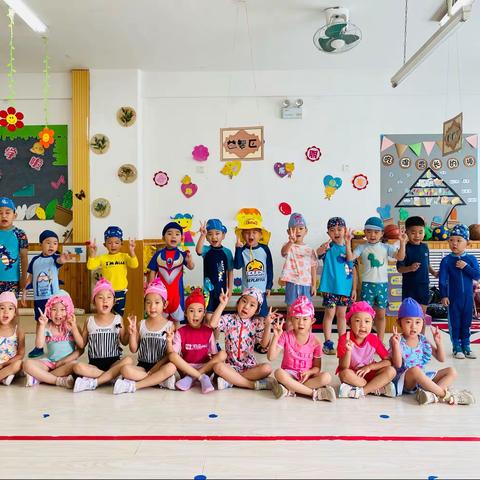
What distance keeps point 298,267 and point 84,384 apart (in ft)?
6.67

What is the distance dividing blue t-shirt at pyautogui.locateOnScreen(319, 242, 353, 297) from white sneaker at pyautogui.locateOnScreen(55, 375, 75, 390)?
87.0 inches

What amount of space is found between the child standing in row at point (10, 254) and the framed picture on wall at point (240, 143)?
1964mm

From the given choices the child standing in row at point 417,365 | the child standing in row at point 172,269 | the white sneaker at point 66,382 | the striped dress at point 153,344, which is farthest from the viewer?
the child standing in row at point 172,269

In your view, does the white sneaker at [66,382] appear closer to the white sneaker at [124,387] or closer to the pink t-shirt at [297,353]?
the white sneaker at [124,387]

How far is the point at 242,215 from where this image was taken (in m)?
4.17

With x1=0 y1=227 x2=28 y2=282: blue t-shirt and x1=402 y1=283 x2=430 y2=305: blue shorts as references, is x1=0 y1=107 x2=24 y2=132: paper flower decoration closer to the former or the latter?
x1=0 y1=227 x2=28 y2=282: blue t-shirt

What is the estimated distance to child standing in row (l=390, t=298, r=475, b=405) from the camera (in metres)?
2.80

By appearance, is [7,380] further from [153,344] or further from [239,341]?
[239,341]

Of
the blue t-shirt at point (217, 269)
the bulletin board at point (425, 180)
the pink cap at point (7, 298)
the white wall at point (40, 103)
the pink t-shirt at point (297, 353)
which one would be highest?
the white wall at point (40, 103)

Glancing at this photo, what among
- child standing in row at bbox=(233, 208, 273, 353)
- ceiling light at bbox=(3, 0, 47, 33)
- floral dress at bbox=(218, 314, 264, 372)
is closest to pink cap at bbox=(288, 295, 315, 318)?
floral dress at bbox=(218, 314, 264, 372)

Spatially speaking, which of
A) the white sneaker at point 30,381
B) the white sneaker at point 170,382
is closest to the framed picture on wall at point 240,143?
the white sneaker at point 170,382

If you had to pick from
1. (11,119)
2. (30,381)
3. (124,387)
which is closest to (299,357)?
(124,387)

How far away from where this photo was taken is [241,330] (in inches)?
127

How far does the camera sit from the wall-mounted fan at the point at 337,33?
4035mm
